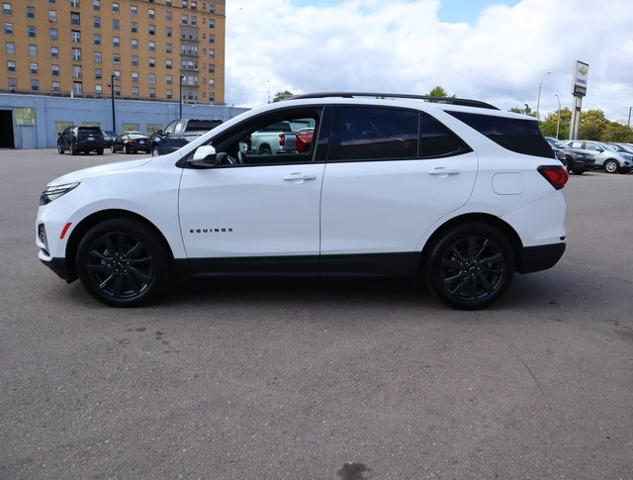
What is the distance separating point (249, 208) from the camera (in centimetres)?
462

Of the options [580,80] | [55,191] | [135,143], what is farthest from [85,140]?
[580,80]

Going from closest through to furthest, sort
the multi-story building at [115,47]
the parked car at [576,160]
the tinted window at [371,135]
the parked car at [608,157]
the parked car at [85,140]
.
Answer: the tinted window at [371,135], the parked car at [576,160], the parked car at [608,157], the parked car at [85,140], the multi-story building at [115,47]

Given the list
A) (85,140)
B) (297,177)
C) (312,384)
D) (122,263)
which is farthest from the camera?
(85,140)

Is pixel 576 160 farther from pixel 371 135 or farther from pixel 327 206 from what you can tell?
pixel 327 206

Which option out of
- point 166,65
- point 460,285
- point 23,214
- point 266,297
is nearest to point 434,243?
point 460,285

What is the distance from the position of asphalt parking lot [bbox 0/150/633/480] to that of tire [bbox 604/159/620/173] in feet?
87.5

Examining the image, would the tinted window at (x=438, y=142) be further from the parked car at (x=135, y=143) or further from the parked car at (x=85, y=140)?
the parked car at (x=135, y=143)

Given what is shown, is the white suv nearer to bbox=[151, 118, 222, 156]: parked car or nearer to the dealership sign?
bbox=[151, 118, 222, 156]: parked car

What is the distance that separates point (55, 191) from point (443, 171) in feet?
10.8

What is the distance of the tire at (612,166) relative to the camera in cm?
2864

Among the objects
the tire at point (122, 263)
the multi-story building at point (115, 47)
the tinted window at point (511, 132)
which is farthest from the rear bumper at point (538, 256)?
the multi-story building at point (115, 47)

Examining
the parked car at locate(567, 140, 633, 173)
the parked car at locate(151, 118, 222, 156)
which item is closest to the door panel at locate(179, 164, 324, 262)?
the parked car at locate(151, 118, 222, 156)

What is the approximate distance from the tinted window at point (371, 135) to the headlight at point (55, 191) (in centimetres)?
223

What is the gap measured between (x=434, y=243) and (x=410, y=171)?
2.17 feet
